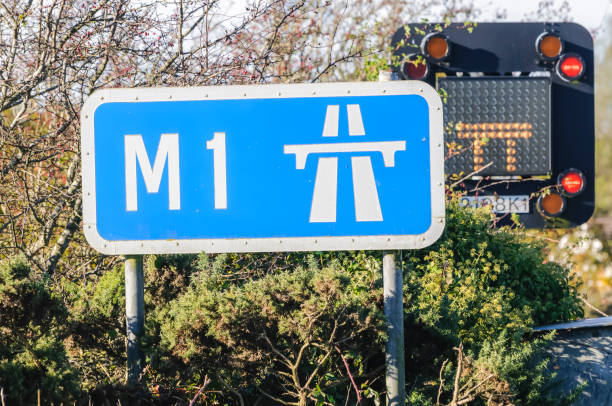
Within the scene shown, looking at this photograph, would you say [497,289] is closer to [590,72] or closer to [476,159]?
[476,159]

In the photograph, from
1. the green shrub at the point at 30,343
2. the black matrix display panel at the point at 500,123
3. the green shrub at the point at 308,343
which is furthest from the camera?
the black matrix display panel at the point at 500,123

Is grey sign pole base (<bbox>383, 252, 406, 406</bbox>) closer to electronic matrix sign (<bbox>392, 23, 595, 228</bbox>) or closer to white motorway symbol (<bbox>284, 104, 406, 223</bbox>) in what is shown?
white motorway symbol (<bbox>284, 104, 406, 223</bbox>)

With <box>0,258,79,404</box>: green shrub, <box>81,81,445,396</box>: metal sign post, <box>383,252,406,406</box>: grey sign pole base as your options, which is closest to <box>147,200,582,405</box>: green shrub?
<box>383,252,406,406</box>: grey sign pole base

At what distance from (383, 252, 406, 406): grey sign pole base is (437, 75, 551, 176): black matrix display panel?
382 cm

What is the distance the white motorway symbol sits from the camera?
3.04 metres

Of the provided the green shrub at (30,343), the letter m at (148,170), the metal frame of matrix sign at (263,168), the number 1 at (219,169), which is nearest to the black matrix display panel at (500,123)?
the metal frame of matrix sign at (263,168)

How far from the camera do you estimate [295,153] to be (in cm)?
309

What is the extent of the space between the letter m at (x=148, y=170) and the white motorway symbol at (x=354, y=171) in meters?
0.60

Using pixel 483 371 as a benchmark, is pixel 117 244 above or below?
above

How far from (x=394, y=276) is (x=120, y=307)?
1380mm

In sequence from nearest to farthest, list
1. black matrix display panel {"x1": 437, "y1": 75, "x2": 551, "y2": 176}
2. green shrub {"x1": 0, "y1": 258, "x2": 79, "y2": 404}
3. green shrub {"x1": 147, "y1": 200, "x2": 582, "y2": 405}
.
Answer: green shrub {"x1": 0, "y1": 258, "x2": 79, "y2": 404} < green shrub {"x1": 147, "y1": 200, "x2": 582, "y2": 405} < black matrix display panel {"x1": 437, "y1": 75, "x2": 551, "y2": 176}

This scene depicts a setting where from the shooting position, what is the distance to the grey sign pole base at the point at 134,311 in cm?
311

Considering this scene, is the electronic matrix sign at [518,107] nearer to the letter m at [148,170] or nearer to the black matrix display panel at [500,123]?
the black matrix display panel at [500,123]

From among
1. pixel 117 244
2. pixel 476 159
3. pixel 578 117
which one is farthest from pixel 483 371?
pixel 578 117
